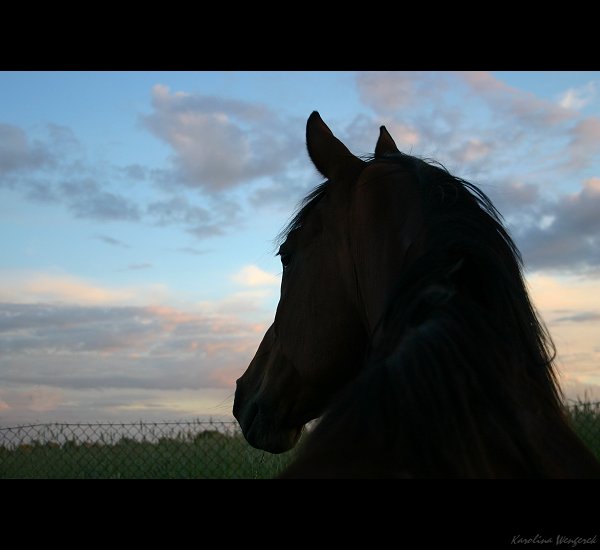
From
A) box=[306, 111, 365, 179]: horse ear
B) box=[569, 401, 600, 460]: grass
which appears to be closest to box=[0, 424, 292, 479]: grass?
box=[569, 401, 600, 460]: grass

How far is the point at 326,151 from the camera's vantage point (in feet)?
9.81

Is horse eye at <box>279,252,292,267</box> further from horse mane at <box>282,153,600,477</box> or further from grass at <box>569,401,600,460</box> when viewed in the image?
grass at <box>569,401,600,460</box>

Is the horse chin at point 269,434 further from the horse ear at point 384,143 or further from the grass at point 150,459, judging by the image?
the grass at point 150,459

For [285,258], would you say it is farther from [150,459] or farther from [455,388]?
[150,459]

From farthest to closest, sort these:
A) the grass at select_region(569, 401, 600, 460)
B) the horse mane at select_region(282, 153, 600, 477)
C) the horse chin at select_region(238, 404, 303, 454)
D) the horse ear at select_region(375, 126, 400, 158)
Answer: the grass at select_region(569, 401, 600, 460) < the horse ear at select_region(375, 126, 400, 158) < the horse chin at select_region(238, 404, 303, 454) < the horse mane at select_region(282, 153, 600, 477)

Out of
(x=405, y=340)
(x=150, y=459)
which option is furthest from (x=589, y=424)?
(x=405, y=340)

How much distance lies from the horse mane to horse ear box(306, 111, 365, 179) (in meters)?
0.93

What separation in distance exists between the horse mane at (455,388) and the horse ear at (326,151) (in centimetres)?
93

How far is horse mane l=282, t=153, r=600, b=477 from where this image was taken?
50.8 inches

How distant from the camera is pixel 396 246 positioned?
227cm

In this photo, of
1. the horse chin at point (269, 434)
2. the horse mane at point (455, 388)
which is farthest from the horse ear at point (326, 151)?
the horse chin at point (269, 434)
